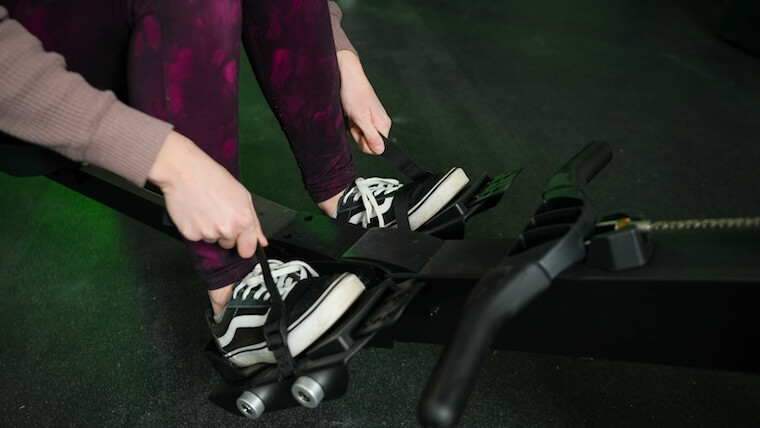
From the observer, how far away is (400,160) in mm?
807

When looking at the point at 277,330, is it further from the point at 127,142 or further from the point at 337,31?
the point at 337,31

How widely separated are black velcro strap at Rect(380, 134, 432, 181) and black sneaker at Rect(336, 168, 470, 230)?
0.7 inches

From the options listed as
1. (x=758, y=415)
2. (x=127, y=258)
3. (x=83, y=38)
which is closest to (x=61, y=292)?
(x=127, y=258)

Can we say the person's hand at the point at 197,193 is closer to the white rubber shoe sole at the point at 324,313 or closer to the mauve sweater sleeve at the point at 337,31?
the white rubber shoe sole at the point at 324,313

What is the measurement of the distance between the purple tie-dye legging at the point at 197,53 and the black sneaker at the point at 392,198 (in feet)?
0.48

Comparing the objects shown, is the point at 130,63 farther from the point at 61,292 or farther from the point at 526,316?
the point at 61,292

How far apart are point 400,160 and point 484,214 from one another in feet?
1.28

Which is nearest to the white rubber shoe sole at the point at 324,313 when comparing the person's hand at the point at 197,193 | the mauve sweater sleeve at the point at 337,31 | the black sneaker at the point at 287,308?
the black sneaker at the point at 287,308

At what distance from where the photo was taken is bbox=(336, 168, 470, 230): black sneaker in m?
0.77

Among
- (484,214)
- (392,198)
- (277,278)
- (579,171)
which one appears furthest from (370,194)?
(484,214)

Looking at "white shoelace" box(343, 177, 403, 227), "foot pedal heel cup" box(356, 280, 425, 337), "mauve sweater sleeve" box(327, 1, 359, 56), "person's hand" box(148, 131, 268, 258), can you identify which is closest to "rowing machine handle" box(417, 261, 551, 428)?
"foot pedal heel cup" box(356, 280, 425, 337)

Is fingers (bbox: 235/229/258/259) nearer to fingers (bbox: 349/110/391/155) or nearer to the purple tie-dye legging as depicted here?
the purple tie-dye legging

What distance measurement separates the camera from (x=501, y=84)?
5.47 feet

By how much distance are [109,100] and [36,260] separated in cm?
75
